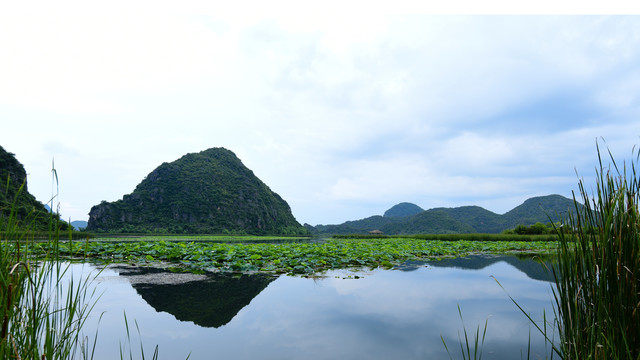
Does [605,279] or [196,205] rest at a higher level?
[196,205]

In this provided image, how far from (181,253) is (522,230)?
139 feet

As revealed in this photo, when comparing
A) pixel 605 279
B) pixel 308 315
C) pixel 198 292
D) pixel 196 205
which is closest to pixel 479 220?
pixel 196 205

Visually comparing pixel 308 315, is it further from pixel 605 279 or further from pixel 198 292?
pixel 605 279

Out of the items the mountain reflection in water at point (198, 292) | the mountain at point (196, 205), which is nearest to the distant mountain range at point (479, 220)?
the mountain at point (196, 205)

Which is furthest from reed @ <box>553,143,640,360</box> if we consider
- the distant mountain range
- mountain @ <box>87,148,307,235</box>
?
the distant mountain range

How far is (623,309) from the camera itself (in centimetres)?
240

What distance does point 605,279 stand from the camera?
8.18ft

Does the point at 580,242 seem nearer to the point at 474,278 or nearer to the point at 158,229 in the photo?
the point at 474,278

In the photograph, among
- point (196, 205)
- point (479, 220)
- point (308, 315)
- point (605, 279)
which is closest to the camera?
point (605, 279)

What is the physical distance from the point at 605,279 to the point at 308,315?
4338 millimetres

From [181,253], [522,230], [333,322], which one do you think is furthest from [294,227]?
[333,322]

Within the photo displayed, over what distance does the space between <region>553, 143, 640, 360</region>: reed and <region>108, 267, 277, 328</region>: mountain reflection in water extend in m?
4.72

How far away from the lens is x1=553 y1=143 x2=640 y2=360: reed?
2.37 metres

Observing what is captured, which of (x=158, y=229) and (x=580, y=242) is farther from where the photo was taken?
(x=158, y=229)
